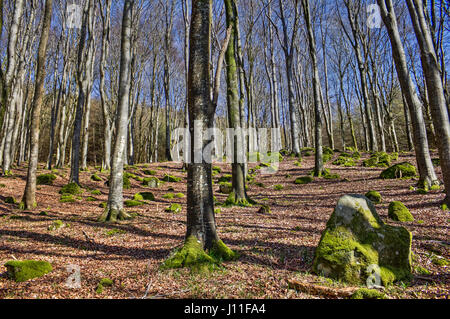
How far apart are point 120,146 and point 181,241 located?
136 inches

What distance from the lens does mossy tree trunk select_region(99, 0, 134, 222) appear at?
265 inches

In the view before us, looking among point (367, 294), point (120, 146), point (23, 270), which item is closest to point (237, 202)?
point (120, 146)

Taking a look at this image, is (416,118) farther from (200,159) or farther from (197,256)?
(197,256)

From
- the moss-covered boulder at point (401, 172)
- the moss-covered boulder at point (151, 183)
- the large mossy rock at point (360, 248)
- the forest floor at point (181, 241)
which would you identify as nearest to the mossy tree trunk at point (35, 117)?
the forest floor at point (181, 241)

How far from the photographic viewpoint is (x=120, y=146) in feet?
22.5

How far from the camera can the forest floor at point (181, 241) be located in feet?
9.41

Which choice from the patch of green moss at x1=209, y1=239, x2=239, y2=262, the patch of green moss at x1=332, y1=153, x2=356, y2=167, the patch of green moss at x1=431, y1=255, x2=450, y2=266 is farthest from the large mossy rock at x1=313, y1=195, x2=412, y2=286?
the patch of green moss at x1=332, y1=153, x2=356, y2=167

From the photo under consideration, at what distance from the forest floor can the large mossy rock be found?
0.16 meters

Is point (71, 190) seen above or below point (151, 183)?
below

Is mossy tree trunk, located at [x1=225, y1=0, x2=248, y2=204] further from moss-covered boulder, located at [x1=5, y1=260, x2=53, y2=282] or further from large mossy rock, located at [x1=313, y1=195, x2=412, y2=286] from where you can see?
moss-covered boulder, located at [x1=5, y1=260, x2=53, y2=282]

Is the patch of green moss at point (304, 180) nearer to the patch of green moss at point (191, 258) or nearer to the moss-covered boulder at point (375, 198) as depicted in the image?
the moss-covered boulder at point (375, 198)

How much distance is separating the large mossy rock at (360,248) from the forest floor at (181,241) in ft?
0.52
